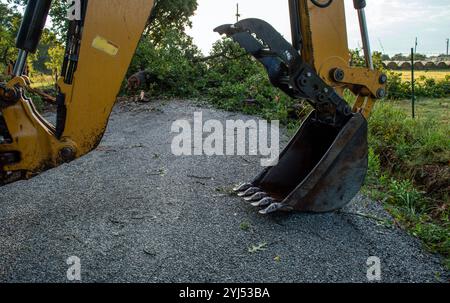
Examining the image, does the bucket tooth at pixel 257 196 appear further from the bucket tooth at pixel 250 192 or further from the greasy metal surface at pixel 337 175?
the greasy metal surface at pixel 337 175

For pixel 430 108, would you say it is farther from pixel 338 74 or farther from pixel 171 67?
pixel 338 74

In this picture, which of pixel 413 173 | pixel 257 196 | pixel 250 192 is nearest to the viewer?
pixel 257 196

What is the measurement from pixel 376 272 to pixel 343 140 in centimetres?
94

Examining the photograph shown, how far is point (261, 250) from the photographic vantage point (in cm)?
295

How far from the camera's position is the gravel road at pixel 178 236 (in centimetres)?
269

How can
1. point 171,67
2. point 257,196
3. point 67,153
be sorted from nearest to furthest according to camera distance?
point 67,153 < point 257,196 < point 171,67

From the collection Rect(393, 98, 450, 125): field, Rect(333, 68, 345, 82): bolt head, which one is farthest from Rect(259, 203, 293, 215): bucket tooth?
Rect(393, 98, 450, 125): field

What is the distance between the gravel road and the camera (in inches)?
106

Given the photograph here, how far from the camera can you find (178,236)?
3146mm

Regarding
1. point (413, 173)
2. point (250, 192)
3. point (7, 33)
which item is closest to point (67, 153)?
point (250, 192)

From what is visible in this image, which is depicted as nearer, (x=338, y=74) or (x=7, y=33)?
(x=338, y=74)

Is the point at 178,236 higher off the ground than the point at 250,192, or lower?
lower
